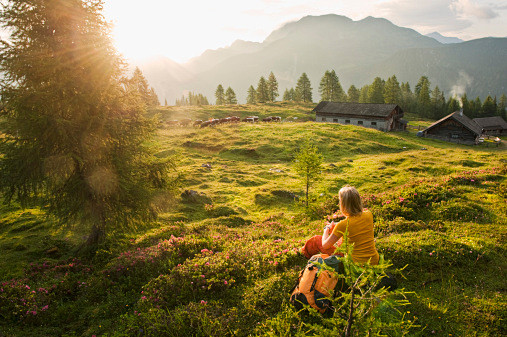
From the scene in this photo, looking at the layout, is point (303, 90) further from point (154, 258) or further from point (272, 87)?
point (154, 258)

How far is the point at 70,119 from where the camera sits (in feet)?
30.1

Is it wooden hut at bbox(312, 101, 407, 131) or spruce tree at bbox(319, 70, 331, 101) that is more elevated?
spruce tree at bbox(319, 70, 331, 101)

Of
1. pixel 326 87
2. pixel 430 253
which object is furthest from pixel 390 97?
pixel 430 253

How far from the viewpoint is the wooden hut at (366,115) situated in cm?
5522

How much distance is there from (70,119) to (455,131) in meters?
60.2

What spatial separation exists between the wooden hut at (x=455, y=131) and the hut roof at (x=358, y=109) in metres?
9.89

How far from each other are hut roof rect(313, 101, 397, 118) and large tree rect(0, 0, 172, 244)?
185ft

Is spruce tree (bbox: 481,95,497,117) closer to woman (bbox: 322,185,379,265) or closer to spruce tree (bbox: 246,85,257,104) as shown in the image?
spruce tree (bbox: 246,85,257,104)

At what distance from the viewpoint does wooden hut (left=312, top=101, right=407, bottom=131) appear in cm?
5522

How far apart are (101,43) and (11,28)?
109 inches

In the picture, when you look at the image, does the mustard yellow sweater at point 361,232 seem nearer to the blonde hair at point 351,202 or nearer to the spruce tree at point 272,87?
the blonde hair at point 351,202

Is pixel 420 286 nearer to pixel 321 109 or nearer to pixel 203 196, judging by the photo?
pixel 203 196

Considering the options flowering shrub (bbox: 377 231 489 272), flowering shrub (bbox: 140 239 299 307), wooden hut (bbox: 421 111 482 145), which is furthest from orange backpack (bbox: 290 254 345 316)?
wooden hut (bbox: 421 111 482 145)

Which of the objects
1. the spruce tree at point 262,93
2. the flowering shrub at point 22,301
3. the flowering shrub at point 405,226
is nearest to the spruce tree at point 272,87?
the spruce tree at point 262,93
